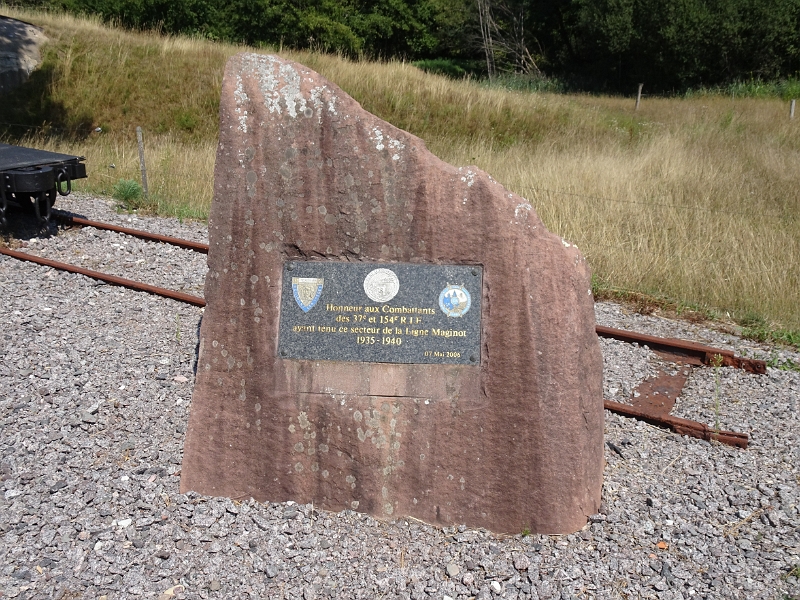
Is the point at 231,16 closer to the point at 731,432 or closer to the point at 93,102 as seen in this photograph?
the point at 93,102

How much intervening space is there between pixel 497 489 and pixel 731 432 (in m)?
1.81

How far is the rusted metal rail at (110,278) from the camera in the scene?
652cm

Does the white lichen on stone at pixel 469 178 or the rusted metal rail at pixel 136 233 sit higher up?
the white lichen on stone at pixel 469 178

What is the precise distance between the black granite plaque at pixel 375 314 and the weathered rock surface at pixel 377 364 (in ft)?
0.19

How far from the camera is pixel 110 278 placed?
6.89 meters

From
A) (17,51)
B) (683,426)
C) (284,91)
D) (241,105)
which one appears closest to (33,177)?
(241,105)

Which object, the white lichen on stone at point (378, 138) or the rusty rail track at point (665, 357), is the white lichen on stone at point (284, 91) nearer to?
the white lichen on stone at point (378, 138)

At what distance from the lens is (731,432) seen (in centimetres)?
449

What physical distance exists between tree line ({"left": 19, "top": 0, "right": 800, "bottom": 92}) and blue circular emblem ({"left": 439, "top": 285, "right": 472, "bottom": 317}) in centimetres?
2781

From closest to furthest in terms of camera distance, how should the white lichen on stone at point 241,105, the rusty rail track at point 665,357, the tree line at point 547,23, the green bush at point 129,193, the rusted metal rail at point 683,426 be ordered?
the white lichen on stone at point 241,105 < the rusted metal rail at point 683,426 < the rusty rail track at point 665,357 < the green bush at point 129,193 < the tree line at point 547,23

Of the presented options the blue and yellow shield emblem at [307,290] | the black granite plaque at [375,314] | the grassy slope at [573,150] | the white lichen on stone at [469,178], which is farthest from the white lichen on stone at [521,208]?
the grassy slope at [573,150]

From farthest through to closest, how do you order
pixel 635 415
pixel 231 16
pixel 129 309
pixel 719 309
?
pixel 231 16 < pixel 719 309 < pixel 129 309 < pixel 635 415

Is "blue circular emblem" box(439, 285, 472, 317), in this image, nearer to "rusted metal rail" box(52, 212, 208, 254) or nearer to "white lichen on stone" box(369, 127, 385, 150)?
"white lichen on stone" box(369, 127, 385, 150)

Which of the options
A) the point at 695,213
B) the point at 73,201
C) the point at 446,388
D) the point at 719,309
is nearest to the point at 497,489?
the point at 446,388
